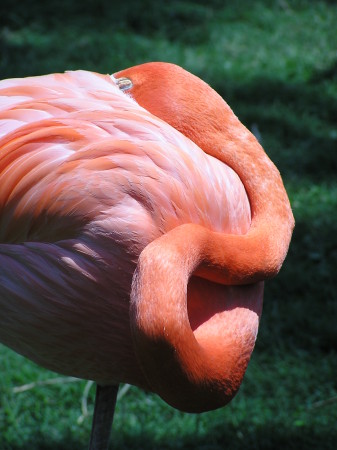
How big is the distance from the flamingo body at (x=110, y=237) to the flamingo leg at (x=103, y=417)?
257 millimetres

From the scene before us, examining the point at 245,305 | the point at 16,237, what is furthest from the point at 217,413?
the point at 16,237

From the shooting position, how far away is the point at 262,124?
4.43 m

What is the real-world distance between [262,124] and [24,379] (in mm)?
2206

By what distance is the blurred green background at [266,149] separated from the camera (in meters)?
2.63

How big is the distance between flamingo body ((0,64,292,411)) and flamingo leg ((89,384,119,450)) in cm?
26

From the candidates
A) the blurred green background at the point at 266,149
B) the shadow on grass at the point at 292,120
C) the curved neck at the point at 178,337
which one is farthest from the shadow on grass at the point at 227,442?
the shadow on grass at the point at 292,120

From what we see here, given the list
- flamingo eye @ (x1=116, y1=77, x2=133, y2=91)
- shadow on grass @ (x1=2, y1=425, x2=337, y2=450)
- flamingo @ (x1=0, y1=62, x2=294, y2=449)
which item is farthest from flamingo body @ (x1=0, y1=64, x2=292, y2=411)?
shadow on grass @ (x1=2, y1=425, x2=337, y2=450)

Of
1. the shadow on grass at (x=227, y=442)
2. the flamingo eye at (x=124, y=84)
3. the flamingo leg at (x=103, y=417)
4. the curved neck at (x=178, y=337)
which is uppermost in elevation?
the flamingo eye at (x=124, y=84)

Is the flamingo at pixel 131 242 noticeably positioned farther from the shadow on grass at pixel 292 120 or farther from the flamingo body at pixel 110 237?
the shadow on grass at pixel 292 120

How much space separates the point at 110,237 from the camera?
1651 mm

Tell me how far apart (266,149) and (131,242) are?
8.76 feet

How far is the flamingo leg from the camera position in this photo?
2.11 meters

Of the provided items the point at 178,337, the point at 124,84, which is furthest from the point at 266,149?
the point at 178,337

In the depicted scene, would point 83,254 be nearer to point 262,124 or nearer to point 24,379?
point 24,379
